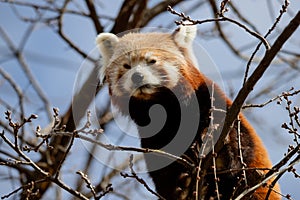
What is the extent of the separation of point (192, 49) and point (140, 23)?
6.20 ft

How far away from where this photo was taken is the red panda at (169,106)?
4176mm

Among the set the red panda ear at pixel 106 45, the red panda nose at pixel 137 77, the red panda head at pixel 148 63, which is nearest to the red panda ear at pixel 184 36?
the red panda head at pixel 148 63

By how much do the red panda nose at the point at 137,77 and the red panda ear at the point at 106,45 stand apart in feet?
2.10

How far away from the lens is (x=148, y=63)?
440 cm

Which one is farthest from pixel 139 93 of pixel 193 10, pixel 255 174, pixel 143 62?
pixel 193 10

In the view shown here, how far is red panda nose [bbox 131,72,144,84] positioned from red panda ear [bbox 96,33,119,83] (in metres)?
0.64

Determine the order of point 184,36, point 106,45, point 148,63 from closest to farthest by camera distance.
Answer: point 148,63 < point 184,36 < point 106,45

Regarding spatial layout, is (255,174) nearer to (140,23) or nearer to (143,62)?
(143,62)

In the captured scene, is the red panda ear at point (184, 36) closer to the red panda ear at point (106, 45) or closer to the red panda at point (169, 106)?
the red panda at point (169, 106)

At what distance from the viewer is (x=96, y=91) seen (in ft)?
20.1

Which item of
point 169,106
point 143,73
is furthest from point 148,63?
point 169,106

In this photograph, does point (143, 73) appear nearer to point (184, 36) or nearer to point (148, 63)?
point (148, 63)

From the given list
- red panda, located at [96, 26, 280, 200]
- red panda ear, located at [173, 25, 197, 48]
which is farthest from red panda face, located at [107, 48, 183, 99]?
red panda ear, located at [173, 25, 197, 48]

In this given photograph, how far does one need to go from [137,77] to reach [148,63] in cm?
19
